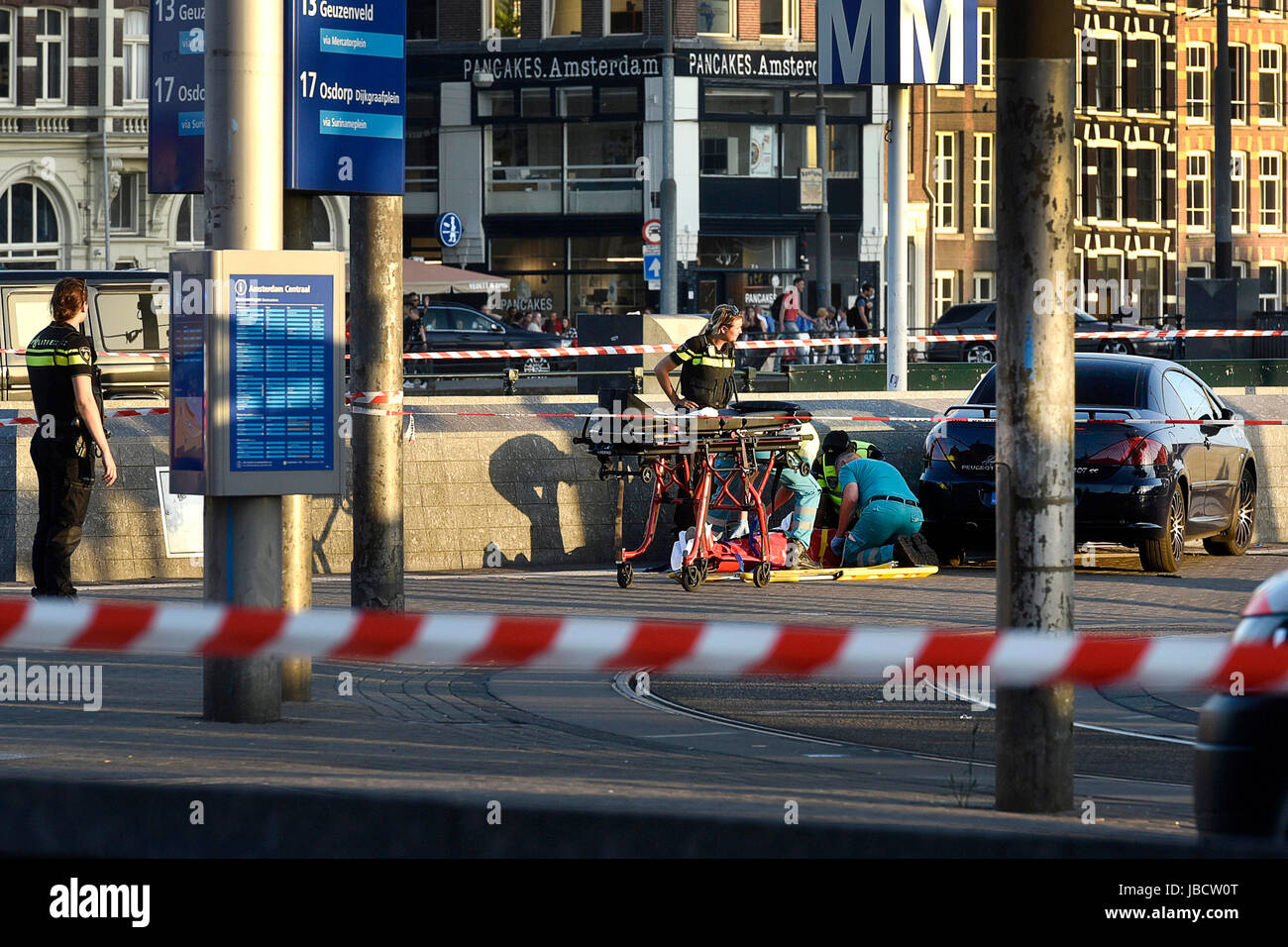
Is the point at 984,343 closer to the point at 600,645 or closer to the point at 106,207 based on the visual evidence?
the point at 106,207

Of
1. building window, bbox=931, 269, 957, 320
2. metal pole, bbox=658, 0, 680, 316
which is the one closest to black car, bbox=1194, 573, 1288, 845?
metal pole, bbox=658, 0, 680, 316

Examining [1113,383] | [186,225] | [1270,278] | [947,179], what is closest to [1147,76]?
[1270,278]

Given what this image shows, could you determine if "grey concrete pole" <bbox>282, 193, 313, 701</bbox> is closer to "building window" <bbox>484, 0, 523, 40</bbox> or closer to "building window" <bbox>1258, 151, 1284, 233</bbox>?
"building window" <bbox>484, 0, 523, 40</bbox>

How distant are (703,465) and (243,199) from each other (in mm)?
6348

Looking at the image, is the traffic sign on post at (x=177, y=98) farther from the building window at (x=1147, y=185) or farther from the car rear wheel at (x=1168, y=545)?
the building window at (x=1147, y=185)

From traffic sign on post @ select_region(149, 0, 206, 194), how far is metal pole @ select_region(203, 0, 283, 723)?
0.34 meters

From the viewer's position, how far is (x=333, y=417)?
28.3 ft

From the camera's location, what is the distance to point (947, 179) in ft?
209

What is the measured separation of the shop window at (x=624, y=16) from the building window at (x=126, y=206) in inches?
493

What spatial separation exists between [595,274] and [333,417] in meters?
45.5

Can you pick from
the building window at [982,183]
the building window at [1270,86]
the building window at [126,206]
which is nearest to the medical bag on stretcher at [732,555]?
the building window at [126,206]

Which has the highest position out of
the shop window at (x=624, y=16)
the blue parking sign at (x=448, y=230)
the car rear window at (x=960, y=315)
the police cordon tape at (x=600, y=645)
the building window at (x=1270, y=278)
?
the shop window at (x=624, y=16)

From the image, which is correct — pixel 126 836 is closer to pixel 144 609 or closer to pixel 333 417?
pixel 144 609

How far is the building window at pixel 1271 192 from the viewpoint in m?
71.8
